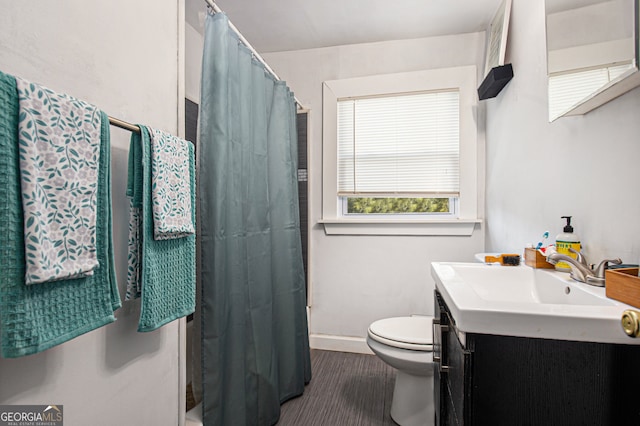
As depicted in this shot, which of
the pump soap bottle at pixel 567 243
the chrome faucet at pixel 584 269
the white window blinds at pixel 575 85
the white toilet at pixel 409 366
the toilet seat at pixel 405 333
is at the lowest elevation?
the white toilet at pixel 409 366

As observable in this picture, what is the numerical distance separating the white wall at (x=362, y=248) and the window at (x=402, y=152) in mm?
77

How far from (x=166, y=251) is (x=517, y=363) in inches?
37.7

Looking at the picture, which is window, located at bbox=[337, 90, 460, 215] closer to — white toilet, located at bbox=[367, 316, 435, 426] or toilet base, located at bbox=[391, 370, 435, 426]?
white toilet, located at bbox=[367, 316, 435, 426]

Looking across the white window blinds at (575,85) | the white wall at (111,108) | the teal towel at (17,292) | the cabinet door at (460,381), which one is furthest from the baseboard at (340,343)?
the teal towel at (17,292)

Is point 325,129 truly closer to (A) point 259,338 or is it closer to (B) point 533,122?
(B) point 533,122

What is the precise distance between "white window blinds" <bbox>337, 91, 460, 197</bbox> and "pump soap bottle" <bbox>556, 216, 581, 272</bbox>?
1.21 metres

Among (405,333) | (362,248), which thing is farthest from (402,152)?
(405,333)

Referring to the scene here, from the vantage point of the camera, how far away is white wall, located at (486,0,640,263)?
3.12 feet

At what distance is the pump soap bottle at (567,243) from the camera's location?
1.12 metres

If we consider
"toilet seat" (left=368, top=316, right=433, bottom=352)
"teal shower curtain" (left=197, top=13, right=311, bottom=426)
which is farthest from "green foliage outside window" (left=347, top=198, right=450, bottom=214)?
"toilet seat" (left=368, top=316, right=433, bottom=352)

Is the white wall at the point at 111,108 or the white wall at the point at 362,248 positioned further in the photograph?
the white wall at the point at 362,248

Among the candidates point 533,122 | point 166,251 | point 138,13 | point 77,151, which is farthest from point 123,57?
point 533,122

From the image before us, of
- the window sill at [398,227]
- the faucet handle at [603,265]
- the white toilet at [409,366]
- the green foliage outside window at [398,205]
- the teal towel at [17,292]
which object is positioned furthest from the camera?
the green foliage outside window at [398,205]

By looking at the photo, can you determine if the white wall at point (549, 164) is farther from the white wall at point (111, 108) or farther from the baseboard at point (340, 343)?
the white wall at point (111, 108)
